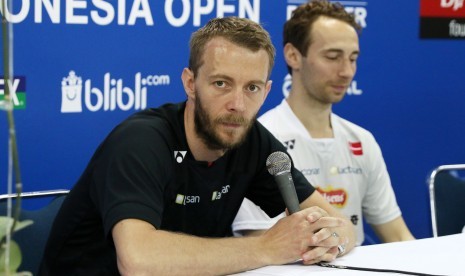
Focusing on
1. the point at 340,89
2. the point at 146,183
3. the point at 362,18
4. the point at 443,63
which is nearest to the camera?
the point at 146,183

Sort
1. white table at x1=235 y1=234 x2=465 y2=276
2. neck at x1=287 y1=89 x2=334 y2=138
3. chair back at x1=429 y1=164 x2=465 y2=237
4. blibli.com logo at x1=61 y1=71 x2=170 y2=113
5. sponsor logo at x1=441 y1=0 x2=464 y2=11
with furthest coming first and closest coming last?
sponsor logo at x1=441 y1=0 x2=464 y2=11 → neck at x1=287 y1=89 x2=334 y2=138 → blibli.com logo at x1=61 y1=71 x2=170 y2=113 → chair back at x1=429 y1=164 x2=465 y2=237 → white table at x1=235 y1=234 x2=465 y2=276

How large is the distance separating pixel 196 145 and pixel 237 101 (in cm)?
19

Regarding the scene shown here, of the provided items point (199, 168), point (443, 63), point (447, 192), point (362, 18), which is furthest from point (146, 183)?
point (443, 63)

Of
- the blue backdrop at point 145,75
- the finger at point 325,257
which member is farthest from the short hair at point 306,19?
the finger at point 325,257

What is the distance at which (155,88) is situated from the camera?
3.52 m

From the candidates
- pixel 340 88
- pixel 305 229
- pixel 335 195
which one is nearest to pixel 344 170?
pixel 335 195

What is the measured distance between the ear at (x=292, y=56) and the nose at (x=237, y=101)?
51.1 inches

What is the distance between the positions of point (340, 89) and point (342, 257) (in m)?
1.35

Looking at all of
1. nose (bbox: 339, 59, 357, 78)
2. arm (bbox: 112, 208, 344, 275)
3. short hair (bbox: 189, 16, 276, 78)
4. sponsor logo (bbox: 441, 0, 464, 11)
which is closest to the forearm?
arm (bbox: 112, 208, 344, 275)

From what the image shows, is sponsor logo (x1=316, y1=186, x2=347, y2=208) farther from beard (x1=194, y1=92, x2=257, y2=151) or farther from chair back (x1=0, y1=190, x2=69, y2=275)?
chair back (x1=0, y1=190, x2=69, y2=275)

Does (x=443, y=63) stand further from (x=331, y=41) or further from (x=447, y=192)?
(x=447, y=192)

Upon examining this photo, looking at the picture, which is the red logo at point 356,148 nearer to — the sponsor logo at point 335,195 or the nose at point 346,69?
the sponsor logo at point 335,195

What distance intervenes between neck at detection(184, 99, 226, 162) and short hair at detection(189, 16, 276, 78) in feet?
0.46

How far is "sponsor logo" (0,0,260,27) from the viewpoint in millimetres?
3133
